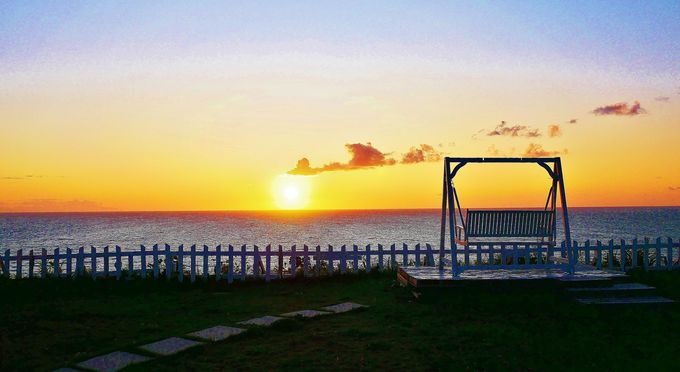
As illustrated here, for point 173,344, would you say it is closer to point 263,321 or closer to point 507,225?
point 263,321

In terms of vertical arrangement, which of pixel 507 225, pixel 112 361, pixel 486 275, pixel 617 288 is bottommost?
pixel 112 361

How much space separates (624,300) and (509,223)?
2.94 m

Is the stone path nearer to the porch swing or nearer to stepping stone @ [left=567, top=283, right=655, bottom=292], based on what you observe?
the porch swing

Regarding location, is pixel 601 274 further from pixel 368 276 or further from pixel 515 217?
pixel 368 276

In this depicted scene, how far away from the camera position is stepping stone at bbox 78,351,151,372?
23.3 feet

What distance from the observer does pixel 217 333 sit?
883 centimetres

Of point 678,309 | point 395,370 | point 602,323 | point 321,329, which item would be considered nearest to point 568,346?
point 602,323

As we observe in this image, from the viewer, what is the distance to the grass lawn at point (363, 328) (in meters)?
7.43

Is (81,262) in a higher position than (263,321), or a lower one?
higher

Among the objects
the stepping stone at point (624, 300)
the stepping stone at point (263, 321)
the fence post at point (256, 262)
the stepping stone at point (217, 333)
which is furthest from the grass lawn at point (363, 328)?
the fence post at point (256, 262)

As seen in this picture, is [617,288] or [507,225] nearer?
[617,288]

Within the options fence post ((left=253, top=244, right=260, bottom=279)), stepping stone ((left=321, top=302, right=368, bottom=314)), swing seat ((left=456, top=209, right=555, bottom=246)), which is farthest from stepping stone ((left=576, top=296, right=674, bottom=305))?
fence post ((left=253, top=244, right=260, bottom=279))

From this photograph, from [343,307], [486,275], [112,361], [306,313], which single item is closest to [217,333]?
[112,361]

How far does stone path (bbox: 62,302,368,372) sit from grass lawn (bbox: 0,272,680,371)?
0.73ft
